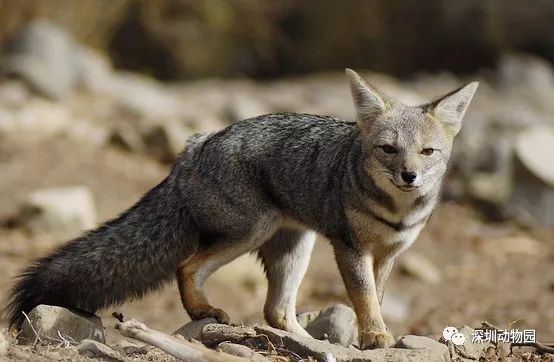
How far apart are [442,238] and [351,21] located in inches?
351

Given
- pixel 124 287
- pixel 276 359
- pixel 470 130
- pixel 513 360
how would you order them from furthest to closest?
pixel 470 130, pixel 124 287, pixel 513 360, pixel 276 359

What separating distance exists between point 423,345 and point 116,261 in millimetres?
2178

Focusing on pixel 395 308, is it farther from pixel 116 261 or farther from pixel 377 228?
pixel 116 261

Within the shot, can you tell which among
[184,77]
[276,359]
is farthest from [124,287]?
[184,77]

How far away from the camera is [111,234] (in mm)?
7348

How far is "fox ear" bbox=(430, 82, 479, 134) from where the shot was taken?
7094mm

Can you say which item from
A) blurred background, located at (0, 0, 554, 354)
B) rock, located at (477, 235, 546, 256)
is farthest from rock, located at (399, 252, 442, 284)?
rock, located at (477, 235, 546, 256)

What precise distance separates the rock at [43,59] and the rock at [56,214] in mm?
5166

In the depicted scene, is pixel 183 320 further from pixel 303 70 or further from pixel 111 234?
pixel 303 70

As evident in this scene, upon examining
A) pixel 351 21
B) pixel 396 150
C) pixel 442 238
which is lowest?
pixel 442 238

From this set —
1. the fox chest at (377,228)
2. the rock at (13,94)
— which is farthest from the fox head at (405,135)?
the rock at (13,94)

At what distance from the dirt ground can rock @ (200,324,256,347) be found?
346cm

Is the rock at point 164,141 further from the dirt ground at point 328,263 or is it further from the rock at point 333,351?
the rock at point 333,351

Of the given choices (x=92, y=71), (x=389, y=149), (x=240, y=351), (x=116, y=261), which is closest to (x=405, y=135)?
(x=389, y=149)
